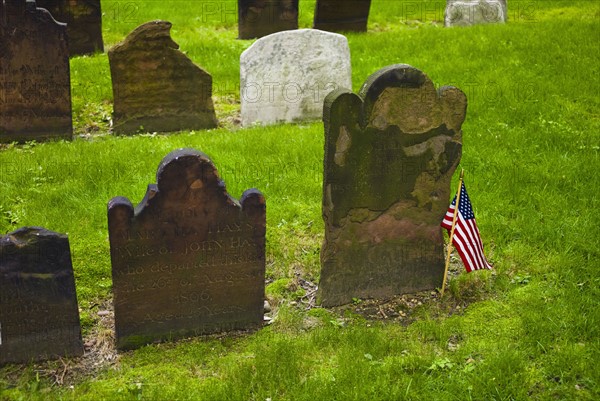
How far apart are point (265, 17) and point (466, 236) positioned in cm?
960

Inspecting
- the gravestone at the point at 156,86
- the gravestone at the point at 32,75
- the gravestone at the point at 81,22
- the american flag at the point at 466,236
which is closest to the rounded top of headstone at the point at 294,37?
the gravestone at the point at 156,86

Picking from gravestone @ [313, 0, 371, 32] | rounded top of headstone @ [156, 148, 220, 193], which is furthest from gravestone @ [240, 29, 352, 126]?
rounded top of headstone @ [156, 148, 220, 193]

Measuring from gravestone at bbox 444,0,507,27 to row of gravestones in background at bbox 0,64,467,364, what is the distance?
10.1 meters

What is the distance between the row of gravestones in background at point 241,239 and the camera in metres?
5.22

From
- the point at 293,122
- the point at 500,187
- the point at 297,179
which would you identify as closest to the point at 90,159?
the point at 297,179

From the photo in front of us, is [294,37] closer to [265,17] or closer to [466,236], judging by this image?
[265,17]

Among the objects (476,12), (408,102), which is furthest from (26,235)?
(476,12)

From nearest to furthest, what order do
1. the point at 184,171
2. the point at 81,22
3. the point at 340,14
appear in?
1. the point at 184,171
2. the point at 81,22
3. the point at 340,14

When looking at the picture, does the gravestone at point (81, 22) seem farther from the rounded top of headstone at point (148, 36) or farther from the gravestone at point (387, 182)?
the gravestone at point (387, 182)

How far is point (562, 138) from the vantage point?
9523mm

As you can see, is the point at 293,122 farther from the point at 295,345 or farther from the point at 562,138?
the point at 295,345

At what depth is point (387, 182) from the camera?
238 inches

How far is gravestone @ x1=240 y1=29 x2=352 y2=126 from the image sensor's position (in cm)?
1047

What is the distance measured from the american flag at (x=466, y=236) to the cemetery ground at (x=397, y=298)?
1.18ft
